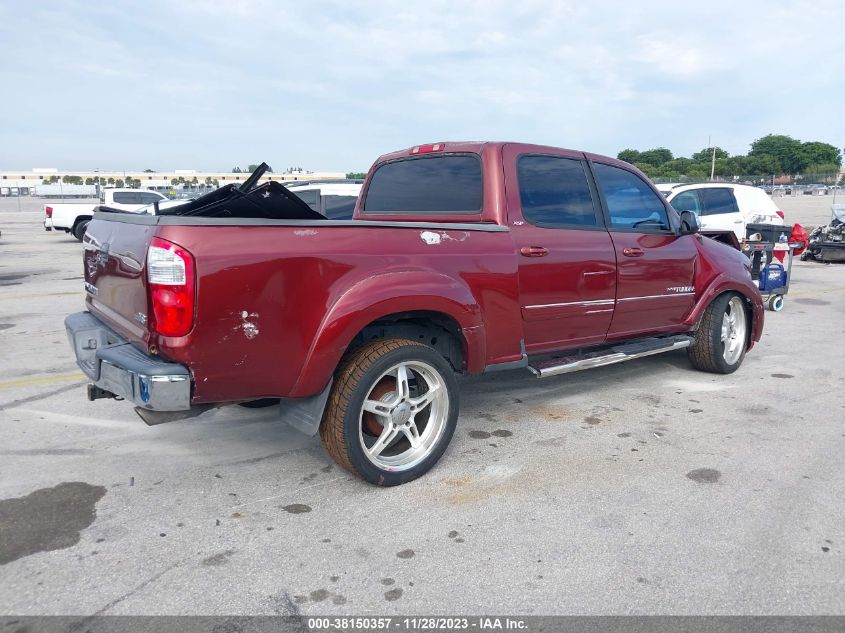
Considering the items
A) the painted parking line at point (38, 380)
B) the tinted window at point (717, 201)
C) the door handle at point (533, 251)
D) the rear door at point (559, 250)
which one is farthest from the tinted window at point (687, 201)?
the painted parking line at point (38, 380)

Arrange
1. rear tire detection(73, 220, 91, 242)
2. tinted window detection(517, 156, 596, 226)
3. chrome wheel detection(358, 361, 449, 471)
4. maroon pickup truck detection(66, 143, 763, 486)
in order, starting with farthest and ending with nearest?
rear tire detection(73, 220, 91, 242)
tinted window detection(517, 156, 596, 226)
chrome wheel detection(358, 361, 449, 471)
maroon pickup truck detection(66, 143, 763, 486)

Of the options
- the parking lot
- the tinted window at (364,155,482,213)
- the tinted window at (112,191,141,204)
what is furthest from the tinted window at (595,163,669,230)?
the tinted window at (112,191,141,204)

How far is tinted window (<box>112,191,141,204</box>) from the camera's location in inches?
838

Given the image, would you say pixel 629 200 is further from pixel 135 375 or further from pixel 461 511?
pixel 135 375

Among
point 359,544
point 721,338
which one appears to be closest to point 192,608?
point 359,544

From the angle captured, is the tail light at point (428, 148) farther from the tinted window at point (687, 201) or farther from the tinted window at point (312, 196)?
the tinted window at point (687, 201)

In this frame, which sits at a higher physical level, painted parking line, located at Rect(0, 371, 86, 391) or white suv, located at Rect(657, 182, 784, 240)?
white suv, located at Rect(657, 182, 784, 240)

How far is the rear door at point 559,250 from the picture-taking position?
410 cm

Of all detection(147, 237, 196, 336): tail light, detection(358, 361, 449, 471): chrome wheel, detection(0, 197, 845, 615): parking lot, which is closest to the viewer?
detection(0, 197, 845, 615): parking lot

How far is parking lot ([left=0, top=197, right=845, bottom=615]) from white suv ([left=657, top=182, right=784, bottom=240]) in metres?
6.73

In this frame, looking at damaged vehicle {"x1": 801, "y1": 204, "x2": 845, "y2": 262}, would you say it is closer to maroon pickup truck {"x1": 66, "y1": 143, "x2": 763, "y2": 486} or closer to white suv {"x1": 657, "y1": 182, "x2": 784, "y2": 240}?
white suv {"x1": 657, "y1": 182, "x2": 784, "y2": 240}

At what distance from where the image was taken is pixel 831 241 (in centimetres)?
1509

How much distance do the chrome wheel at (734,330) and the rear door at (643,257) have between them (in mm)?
668

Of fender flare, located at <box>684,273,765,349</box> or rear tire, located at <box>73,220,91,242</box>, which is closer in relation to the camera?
fender flare, located at <box>684,273,765,349</box>
